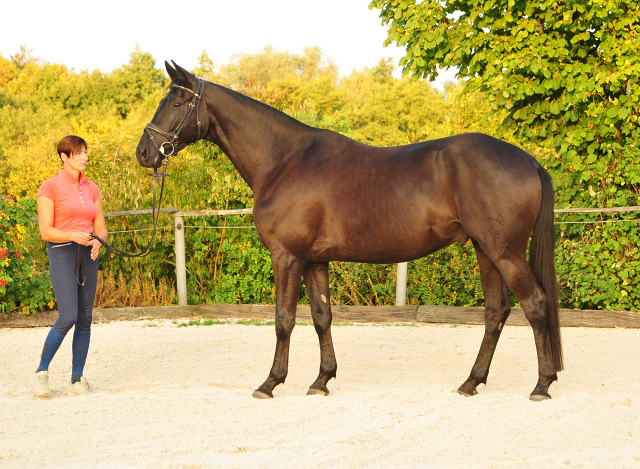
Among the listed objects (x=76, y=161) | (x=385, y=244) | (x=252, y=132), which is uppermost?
(x=252, y=132)

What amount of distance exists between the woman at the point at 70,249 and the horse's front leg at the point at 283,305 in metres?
1.21

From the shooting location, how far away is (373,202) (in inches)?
158

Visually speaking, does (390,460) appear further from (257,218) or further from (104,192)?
(104,192)

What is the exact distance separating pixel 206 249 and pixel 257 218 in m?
Result: 4.11

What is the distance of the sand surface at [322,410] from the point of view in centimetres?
292

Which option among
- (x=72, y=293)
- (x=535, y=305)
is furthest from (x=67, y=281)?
(x=535, y=305)

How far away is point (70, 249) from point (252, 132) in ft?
4.85

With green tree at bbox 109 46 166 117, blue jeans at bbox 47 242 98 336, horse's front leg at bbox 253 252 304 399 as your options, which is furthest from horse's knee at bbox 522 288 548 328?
green tree at bbox 109 46 166 117

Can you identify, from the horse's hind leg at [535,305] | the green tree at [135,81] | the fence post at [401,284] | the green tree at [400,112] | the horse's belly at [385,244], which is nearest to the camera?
the horse's hind leg at [535,305]

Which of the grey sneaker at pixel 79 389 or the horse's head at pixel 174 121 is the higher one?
the horse's head at pixel 174 121

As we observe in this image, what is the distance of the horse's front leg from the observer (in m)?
4.05

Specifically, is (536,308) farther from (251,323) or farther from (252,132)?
(251,323)

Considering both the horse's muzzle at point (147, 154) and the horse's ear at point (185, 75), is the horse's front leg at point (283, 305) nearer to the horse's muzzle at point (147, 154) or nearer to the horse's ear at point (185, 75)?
the horse's muzzle at point (147, 154)

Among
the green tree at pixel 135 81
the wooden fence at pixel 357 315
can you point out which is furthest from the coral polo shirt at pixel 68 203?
the green tree at pixel 135 81
